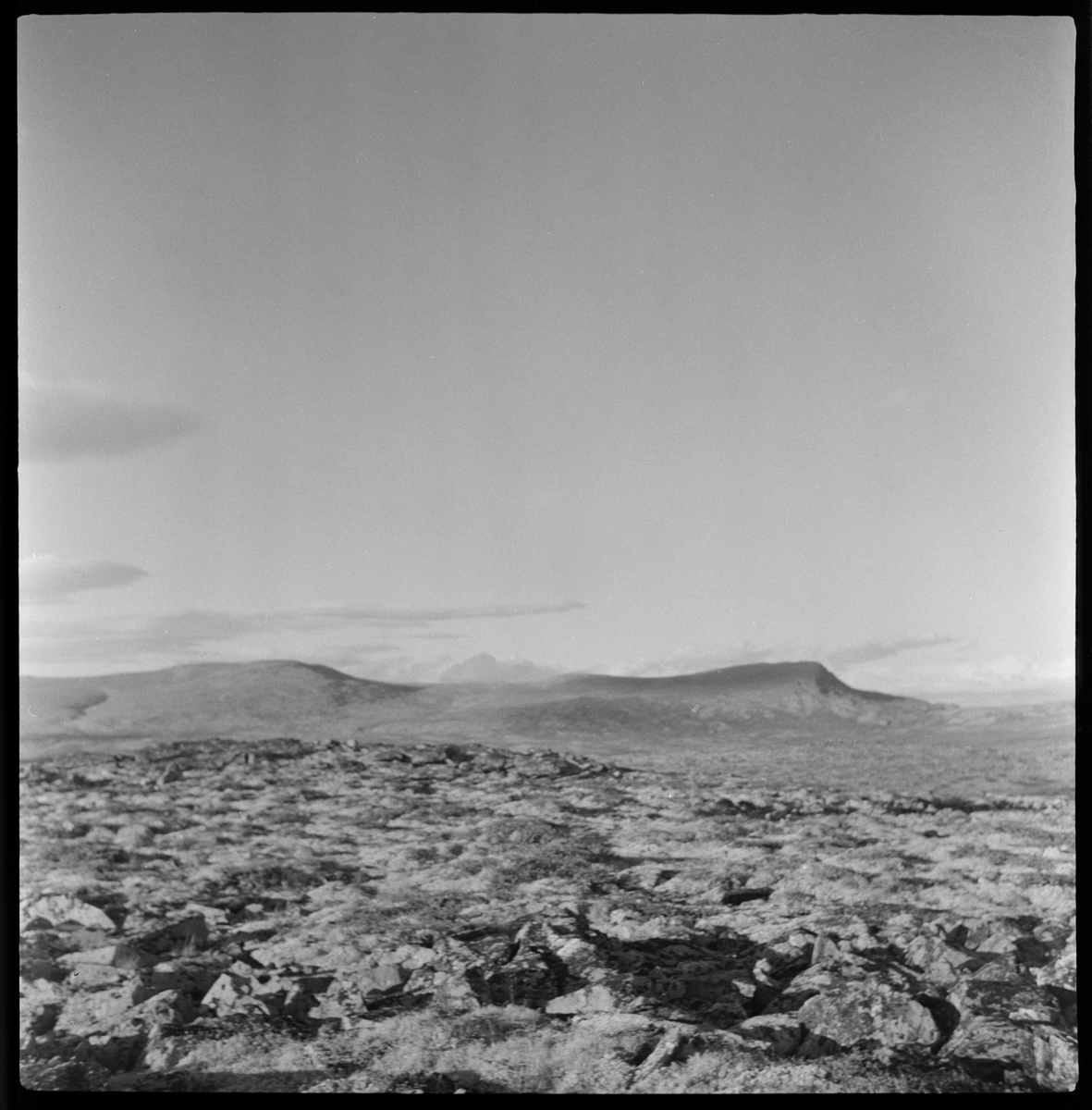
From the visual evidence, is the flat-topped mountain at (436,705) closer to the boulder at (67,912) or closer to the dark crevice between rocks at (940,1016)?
the boulder at (67,912)

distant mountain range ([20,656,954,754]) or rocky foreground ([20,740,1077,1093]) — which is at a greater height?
distant mountain range ([20,656,954,754])

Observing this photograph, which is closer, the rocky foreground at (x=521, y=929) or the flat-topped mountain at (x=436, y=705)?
the rocky foreground at (x=521, y=929)

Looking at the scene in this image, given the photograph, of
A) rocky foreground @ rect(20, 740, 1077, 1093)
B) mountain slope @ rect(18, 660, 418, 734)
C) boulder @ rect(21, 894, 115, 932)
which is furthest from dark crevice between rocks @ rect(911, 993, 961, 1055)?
boulder @ rect(21, 894, 115, 932)

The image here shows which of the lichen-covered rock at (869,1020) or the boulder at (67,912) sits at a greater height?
the boulder at (67,912)

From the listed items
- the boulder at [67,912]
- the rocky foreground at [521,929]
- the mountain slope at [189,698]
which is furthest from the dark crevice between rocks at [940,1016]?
the boulder at [67,912]

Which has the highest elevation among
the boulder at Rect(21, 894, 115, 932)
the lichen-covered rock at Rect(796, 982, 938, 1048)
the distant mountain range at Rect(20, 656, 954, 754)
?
the distant mountain range at Rect(20, 656, 954, 754)

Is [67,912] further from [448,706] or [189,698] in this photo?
[448,706]

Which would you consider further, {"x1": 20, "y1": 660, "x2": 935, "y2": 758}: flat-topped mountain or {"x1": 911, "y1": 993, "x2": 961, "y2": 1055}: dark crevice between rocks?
{"x1": 20, "y1": 660, "x2": 935, "y2": 758}: flat-topped mountain

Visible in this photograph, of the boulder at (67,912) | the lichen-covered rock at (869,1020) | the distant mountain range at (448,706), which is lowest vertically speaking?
the lichen-covered rock at (869,1020)

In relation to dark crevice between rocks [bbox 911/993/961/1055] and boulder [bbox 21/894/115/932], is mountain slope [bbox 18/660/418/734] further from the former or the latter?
dark crevice between rocks [bbox 911/993/961/1055]
